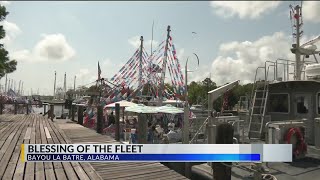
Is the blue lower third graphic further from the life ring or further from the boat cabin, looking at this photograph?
the boat cabin

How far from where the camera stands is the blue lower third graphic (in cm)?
769

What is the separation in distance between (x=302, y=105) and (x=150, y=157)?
283 inches

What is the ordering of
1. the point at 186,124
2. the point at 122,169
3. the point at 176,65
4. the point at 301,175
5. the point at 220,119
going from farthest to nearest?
1. the point at 176,65
2. the point at 220,119
3. the point at 186,124
4. the point at 301,175
5. the point at 122,169

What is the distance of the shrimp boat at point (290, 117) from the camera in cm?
934

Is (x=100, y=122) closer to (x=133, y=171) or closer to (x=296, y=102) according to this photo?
(x=133, y=171)

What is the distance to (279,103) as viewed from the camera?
1330 cm

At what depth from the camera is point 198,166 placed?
9789 mm

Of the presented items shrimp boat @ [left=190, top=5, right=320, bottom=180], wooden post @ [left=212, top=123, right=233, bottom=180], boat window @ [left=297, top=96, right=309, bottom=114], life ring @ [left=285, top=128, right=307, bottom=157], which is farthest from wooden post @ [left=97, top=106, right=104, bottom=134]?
boat window @ [left=297, top=96, right=309, bottom=114]

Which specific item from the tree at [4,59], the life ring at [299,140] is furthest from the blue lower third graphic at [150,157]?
the tree at [4,59]

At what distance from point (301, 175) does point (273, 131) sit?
1.73 metres

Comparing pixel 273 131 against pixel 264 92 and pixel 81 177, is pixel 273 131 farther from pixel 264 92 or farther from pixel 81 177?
pixel 81 177

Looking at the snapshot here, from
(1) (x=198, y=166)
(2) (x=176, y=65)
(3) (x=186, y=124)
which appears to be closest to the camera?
(1) (x=198, y=166)

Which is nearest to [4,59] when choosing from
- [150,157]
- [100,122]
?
[100,122]

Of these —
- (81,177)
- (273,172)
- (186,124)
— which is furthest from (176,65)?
(81,177)
